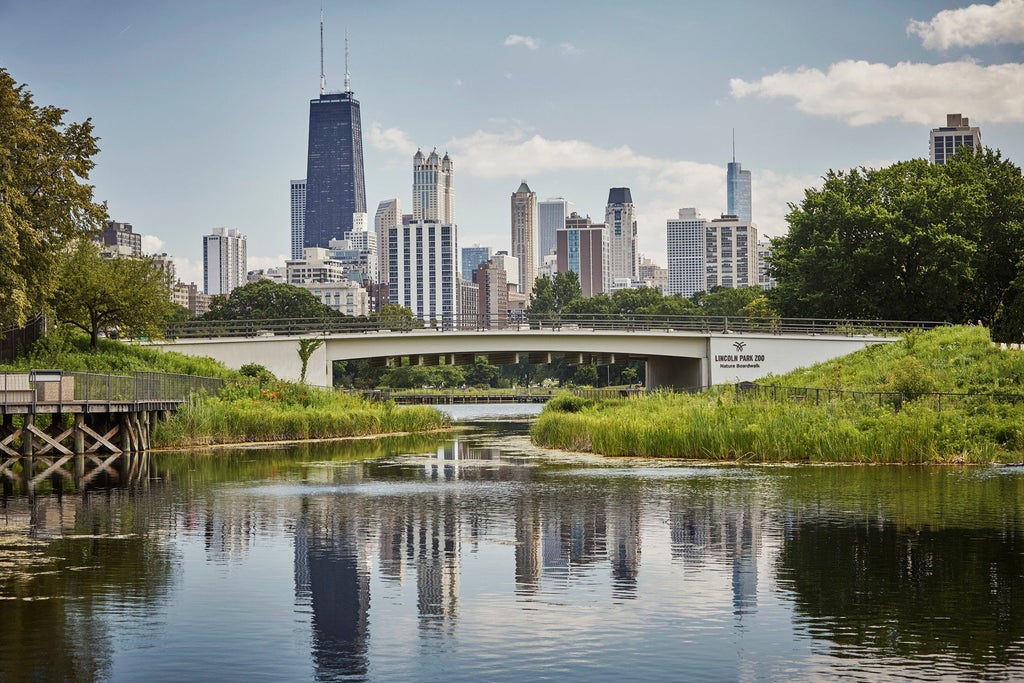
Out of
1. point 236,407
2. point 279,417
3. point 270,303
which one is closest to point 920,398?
point 279,417

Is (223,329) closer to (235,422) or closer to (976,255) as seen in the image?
(235,422)

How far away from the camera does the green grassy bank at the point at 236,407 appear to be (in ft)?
169

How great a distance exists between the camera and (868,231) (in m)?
89.6

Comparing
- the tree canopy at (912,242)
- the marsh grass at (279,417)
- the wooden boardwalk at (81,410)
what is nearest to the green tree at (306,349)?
the marsh grass at (279,417)

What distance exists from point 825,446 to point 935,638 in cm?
2384

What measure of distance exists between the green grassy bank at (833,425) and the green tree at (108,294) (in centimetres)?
2287

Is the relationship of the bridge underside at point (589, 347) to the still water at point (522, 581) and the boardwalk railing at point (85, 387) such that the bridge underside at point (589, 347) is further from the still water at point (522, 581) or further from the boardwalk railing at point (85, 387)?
the still water at point (522, 581)

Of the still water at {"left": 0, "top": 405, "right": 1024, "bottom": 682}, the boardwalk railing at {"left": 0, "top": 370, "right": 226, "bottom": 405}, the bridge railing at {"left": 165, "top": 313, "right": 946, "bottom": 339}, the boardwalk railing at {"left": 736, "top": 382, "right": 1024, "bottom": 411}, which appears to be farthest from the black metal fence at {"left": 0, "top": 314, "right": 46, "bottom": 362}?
the boardwalk railing at {"left": 736, "top": 382, "right": 1024, "bottom": 411}

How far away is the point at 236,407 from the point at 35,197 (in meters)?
12.6

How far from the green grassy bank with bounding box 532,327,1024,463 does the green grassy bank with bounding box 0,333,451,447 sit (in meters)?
11.5

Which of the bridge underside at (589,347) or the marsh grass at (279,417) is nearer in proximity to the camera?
the marsh grass at (279,417)

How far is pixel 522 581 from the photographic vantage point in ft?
59.9

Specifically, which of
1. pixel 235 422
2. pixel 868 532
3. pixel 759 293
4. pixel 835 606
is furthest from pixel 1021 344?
pixel 759 293

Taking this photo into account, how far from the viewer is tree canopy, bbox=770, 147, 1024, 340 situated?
85938 mm
